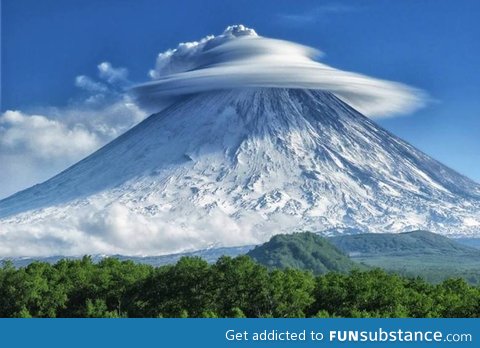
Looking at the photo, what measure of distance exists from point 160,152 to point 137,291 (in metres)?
105

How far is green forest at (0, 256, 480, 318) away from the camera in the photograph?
106 feet

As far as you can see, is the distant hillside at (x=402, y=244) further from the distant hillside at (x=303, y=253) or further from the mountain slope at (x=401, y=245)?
the distant hillside at (x=303, y=253)

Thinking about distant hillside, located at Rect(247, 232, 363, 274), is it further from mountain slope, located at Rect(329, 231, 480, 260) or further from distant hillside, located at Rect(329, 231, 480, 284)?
mountain slope, located at Rect(329, 231, 480, 260)

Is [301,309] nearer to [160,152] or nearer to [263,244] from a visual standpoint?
[263,244]

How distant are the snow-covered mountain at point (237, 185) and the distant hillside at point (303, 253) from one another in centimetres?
643

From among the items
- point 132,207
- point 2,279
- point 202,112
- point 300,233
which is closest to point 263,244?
point 300,233

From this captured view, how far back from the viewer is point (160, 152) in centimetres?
14062

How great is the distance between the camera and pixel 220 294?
34156mm

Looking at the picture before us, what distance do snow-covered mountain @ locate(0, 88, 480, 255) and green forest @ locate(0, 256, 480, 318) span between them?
305 feet

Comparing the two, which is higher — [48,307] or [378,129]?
[378,129]

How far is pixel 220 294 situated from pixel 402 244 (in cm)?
12057

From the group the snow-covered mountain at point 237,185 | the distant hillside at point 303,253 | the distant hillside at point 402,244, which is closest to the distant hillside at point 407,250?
the distant hillside at point 402,244

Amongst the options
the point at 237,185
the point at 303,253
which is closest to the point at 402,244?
the point at 303,253

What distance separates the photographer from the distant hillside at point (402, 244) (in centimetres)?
14662
